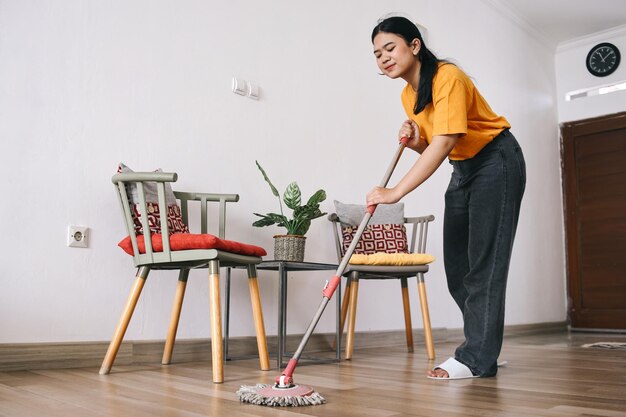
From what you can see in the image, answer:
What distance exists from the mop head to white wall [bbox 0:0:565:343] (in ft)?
3.63

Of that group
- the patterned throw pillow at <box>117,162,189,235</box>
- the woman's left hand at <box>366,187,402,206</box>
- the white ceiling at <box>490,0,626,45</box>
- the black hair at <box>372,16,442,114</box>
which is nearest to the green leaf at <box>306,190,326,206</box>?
the patterned throw pillow at <box>117,162,189,235</box>

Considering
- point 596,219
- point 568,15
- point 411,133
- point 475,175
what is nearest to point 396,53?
point 411,133

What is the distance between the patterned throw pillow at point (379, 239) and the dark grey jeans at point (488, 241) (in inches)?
39.3

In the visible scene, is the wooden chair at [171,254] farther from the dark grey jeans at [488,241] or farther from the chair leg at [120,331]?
the dark grey jeans at [488,241]

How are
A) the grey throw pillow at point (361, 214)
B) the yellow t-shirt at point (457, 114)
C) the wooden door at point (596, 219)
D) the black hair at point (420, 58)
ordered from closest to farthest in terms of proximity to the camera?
the yellow t-shirt at point (457, 114) → the black hair at point (420, 58) → the grey throw pillow at point (361, 214) → the wooden door at point (596, 219)

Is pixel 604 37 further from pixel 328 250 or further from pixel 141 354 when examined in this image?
pixel 141 354

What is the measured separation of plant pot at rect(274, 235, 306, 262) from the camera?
2545mm

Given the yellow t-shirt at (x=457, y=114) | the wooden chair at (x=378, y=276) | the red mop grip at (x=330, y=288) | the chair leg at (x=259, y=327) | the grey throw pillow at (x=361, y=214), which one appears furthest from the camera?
the grey throw pillow at (x=361, y=214)

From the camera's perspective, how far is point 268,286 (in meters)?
2.98

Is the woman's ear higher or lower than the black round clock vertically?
lower

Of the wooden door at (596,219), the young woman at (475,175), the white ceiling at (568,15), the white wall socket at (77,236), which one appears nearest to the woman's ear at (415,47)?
the young woman at (475,175)

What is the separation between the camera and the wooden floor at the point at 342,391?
1363 mm

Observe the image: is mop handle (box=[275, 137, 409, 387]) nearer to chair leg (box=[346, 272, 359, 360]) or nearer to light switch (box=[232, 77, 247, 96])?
chair leg (box=[346, 272, 359, 360])

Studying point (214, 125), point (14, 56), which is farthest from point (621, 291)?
point (14, 56)
